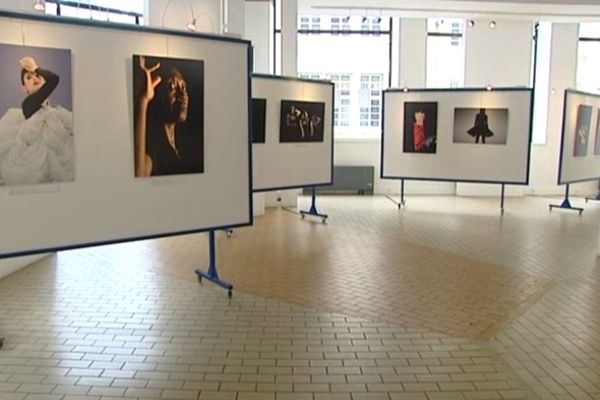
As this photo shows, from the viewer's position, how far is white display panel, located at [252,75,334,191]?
8336 mm

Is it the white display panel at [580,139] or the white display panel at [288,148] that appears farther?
the white display panel at [580,139]

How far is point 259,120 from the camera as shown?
8.27 metres

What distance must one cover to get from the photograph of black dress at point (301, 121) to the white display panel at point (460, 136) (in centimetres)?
233

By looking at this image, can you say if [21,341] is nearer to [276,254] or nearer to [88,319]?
[88,319]

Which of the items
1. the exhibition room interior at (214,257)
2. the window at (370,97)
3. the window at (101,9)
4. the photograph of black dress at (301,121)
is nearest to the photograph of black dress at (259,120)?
the exhibition room interior at (214,257)

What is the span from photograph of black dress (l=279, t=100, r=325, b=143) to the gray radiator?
4009 mm

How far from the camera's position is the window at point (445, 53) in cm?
1350

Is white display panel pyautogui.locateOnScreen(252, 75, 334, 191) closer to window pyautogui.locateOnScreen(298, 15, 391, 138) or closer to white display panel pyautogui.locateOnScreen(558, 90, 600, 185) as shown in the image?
window pyautogui.locateOnScreen(298, 15, 391, 138)

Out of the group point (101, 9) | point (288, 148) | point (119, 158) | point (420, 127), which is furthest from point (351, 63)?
point (119, 158)

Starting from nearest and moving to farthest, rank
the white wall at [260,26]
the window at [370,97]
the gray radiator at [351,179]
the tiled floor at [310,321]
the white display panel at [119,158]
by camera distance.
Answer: the tiled floor at [310,321] < the white display panel at [119,158] < the white wall at [260,26] < the gray radiator at [351,179] < the window at [370,97]

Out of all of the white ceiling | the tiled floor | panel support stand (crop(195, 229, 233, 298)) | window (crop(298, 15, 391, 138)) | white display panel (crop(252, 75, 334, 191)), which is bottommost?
the tiled floor

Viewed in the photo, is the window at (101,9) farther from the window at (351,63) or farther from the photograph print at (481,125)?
the photograph print at (481,125)

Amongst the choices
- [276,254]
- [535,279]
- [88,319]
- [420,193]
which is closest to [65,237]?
[88,319]

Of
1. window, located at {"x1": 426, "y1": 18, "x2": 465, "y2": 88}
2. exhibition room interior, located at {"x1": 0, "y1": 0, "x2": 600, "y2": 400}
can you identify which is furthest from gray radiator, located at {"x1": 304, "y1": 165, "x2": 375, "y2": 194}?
exhibition room interior, located at {"x1": 0, "y1": 0, "x2": 600, "y2": 400}
